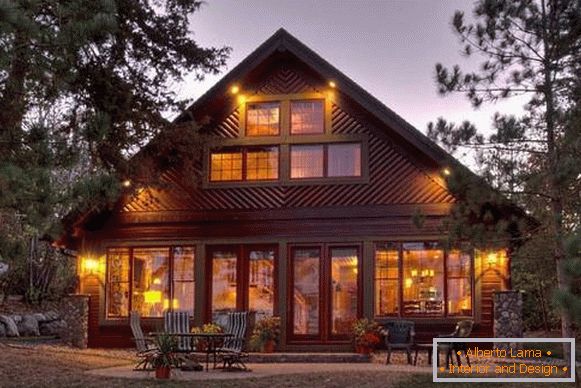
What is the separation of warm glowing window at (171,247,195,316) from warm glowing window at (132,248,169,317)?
17cm

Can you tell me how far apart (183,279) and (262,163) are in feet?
8.83

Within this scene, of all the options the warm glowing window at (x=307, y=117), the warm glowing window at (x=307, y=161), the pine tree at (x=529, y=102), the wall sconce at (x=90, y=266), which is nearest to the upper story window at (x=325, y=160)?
the warm glowing window at (x=307, y=161)

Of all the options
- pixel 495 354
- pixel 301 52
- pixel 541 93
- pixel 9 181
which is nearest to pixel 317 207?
pixel 301 52

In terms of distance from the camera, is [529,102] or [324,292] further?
[324,292]

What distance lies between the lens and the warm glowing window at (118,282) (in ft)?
54.7

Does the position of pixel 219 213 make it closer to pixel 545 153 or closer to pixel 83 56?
pixel 83 56

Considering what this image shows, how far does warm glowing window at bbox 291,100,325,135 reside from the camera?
16.2 metres

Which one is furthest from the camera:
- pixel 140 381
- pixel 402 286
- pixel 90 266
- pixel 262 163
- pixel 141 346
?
pixel 90 266

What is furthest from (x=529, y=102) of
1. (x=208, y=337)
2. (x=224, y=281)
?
(x=224, y=281)

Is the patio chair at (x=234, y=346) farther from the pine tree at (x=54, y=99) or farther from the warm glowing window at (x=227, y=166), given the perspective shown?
the pine tree at (x=54, y=99)

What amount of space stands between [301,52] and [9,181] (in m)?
8.85

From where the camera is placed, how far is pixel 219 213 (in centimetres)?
1641

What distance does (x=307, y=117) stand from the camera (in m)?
16.3

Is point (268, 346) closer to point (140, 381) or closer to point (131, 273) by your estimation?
point (131, 273)
